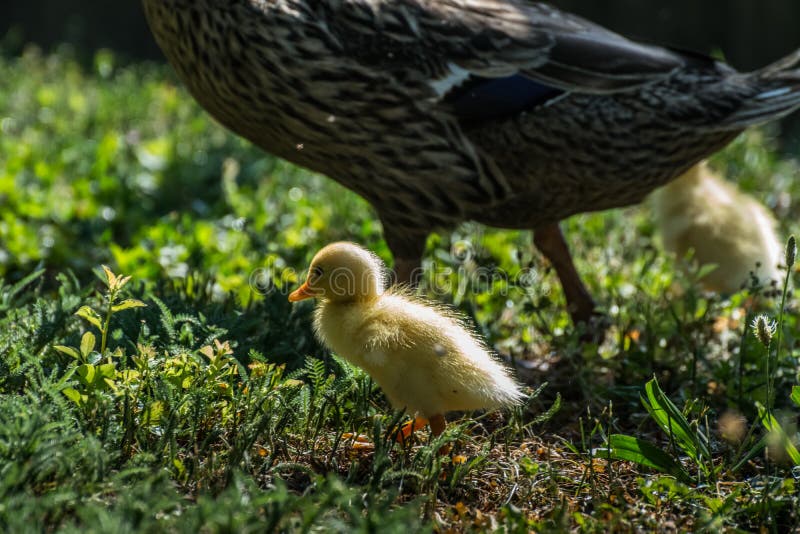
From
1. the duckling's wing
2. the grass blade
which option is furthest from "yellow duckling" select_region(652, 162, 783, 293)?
the grass blade

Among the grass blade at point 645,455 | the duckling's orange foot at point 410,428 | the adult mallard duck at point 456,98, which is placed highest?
the adult mallard duck at point 456,98

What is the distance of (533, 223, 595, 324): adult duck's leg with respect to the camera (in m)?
4.86

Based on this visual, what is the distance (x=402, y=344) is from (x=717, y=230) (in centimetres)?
263

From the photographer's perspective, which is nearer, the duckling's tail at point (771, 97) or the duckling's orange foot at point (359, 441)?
the duckling's orange foot at point (359, 441)

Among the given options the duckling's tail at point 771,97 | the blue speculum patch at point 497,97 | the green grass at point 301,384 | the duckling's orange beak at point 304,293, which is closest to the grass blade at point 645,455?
the green grass at point 301,384

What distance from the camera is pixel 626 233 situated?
236 inches

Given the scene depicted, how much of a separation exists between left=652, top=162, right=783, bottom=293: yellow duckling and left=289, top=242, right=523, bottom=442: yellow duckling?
2191 mm

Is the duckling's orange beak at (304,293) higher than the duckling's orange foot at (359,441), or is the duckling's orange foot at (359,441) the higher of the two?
the duckling's orange beak at (304,293)

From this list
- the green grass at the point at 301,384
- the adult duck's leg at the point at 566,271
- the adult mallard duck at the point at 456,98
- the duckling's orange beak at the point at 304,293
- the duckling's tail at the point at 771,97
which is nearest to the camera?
the green grass at the point at 301,384

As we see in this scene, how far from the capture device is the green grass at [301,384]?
2805 mm

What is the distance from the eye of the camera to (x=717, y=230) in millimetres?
5363

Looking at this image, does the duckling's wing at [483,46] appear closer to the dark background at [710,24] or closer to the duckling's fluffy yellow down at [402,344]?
the duckling's fluffy yellow down at [402,344]

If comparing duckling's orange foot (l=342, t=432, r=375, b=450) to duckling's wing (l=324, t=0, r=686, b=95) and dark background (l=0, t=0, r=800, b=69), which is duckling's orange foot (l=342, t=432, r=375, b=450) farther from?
dark background (l=0, t=0, r=800, b=69)

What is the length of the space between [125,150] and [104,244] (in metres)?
1.50
